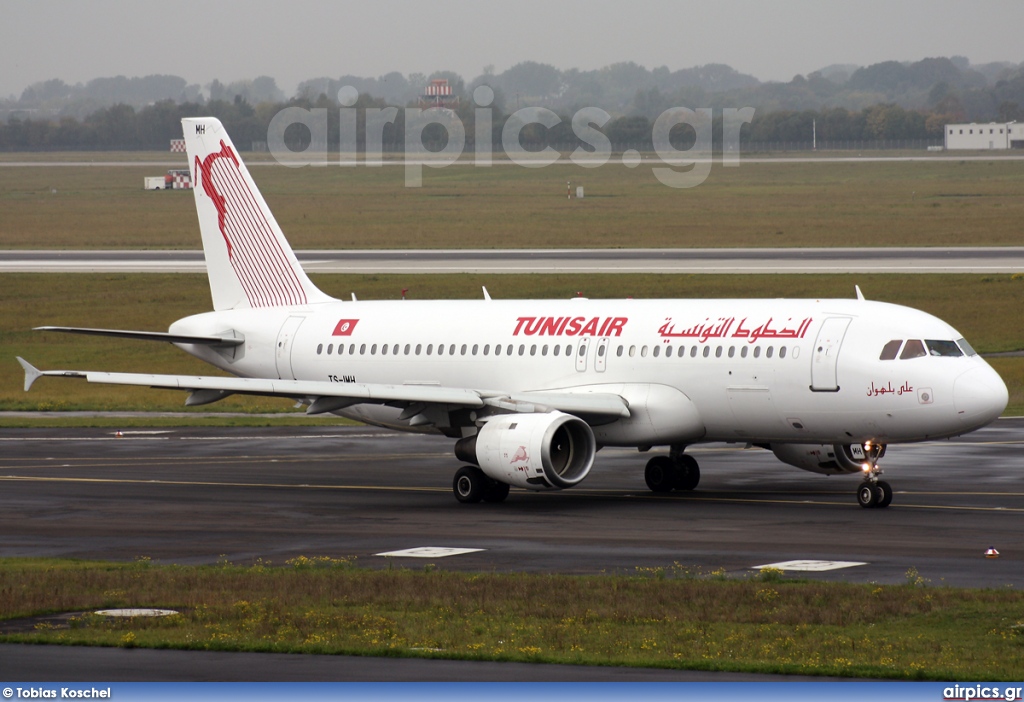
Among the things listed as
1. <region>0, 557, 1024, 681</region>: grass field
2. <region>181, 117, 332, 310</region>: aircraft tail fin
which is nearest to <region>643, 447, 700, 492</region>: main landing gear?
<region>181, 117, 332, 310</region>: aircraft tail fin

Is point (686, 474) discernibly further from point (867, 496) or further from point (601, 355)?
point (867, 496)

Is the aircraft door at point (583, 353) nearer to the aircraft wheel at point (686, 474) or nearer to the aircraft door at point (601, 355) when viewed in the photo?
the aircraft door at point (601, 355)

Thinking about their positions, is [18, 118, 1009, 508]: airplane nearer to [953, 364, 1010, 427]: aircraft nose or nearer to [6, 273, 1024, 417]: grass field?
[953, 364, 1010, 427]: aircraft nose

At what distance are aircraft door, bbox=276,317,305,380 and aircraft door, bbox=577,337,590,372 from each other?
900 centimetres

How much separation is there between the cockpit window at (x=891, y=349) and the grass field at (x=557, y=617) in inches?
372

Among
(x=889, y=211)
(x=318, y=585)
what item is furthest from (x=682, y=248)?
(x=318, y=585)

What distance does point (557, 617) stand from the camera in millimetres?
21703

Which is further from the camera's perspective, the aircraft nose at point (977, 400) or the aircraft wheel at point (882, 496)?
the aircraft wheel at point (882, 496)

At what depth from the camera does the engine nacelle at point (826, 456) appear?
37375 millimetres

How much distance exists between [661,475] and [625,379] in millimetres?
2750

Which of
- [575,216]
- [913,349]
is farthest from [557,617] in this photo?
[575,216]

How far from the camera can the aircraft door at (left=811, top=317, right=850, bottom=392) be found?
34.5 metres

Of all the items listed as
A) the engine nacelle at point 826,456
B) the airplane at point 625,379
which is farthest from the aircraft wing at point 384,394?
the engine nacelle at point 826,456

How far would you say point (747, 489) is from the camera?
126ft
